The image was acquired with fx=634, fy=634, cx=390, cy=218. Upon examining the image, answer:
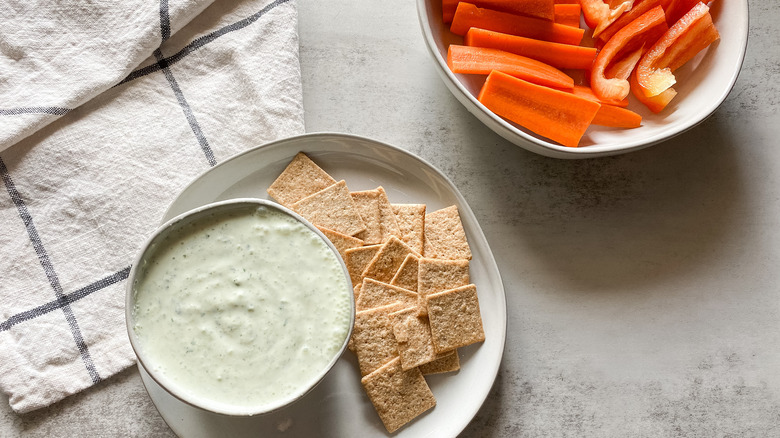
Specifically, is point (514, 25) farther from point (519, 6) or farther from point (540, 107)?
point (540, 107)

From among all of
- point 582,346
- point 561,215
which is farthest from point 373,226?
point 582,346

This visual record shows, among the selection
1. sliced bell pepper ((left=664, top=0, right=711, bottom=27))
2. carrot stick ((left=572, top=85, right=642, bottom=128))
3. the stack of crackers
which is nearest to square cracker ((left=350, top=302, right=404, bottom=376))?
the stack of crackers

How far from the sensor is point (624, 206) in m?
2.15

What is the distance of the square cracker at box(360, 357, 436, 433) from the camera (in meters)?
1.86

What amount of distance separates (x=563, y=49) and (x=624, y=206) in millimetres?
572

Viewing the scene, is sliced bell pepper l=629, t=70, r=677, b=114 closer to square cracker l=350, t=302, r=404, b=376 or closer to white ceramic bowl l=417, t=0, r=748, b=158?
white ceramic bowl l=417, t=0, r=748, b=158

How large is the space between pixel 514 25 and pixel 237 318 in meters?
1.23

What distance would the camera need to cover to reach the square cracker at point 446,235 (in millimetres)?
1935

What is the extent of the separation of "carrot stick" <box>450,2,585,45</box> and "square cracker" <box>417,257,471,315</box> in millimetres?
746

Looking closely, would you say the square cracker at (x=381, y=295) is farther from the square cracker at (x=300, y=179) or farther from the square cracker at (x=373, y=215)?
the square cracker at (x=300, y=179)

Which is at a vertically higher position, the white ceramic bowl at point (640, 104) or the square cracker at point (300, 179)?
the white ceramic bowl at point (640, 104)

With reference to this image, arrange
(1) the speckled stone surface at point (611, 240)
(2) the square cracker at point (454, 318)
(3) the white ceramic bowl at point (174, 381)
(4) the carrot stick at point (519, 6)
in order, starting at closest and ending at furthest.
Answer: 1. (3) the white ceramic bowl at point (174, 381)
2. (2) the square cracker at point (454, 318)
3. (4) the carrot stick at point (519, 6)
4. (1) the speckled stone surface at point (611, 240)

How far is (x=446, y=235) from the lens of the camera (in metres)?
1.94

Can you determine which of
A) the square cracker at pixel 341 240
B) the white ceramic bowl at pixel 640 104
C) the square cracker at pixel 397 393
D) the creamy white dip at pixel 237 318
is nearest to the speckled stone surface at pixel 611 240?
the white ceramic bowl at pixel 640 104
